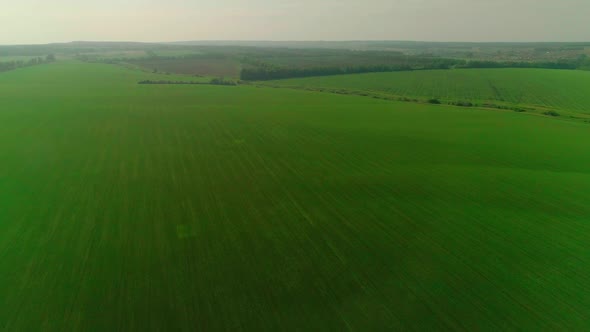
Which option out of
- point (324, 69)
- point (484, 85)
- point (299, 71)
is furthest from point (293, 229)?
point (324, 69)

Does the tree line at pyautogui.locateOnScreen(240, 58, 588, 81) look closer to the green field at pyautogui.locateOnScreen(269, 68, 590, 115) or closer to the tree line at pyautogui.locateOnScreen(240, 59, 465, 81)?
the tree line at pyautogui.locateOnScreen(240, 59, 465, 81)

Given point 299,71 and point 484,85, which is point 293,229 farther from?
point 299,71

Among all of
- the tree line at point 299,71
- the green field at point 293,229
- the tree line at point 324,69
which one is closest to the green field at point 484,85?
the tree line at point 299,71

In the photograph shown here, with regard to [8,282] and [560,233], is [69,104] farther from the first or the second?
[560,233]

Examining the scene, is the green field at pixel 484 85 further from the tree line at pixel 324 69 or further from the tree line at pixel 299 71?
Answer: the tree line at pixel 324 69

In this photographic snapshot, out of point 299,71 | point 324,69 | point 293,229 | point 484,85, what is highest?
point 324,69

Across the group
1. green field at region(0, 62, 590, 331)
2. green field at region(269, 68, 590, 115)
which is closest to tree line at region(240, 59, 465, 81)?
green field at region(269, 68, 590, 115)

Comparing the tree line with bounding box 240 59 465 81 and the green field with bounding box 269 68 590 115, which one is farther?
the tree line with bounding box 240 59 465 81
